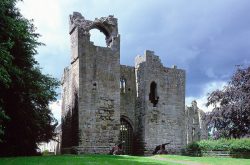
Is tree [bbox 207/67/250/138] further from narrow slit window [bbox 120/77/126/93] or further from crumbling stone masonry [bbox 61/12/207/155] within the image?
narrow slit window [bbox 120/77/126/93]

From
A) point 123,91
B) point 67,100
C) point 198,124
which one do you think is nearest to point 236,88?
point 123,91

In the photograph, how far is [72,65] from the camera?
29375 mm

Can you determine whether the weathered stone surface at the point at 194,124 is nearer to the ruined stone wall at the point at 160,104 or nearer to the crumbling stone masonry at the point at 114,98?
the ruined stone wall at the point at 160,104

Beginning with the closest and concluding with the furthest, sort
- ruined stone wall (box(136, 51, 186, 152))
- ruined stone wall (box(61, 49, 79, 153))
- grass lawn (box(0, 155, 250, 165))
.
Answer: grass lawn (box(0, 155, 250, 165)), ruined stone wall (box(61, 49, 79, 153)), ruined stone wall (box(136, 51, 186, 152))

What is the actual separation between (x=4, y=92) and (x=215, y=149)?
16283 mm

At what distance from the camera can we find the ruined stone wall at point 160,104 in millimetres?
31094

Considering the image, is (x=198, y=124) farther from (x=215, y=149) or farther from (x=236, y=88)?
(x=215, y=149)

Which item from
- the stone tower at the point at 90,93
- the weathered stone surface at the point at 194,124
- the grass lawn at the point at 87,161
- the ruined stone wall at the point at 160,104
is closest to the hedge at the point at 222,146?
the ruined stone wall at the point at 160,104

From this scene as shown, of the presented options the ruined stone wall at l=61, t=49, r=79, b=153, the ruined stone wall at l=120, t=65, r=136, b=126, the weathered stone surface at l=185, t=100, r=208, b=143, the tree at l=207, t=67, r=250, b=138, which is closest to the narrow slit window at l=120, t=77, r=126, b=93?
the ruined stone wall at l=120, t=65, r=136, b=126

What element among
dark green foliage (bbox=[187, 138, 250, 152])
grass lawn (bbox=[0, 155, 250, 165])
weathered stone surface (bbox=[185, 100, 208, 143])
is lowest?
grass lawn (bbox=[0, 155, 250, 165])

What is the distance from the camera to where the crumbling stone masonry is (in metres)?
27.8

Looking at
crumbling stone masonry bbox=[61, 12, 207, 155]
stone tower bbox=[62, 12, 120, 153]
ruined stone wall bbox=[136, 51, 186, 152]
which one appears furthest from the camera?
ruined stone wall bbox=[136, 51, 186, 152]

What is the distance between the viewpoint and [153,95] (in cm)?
3238

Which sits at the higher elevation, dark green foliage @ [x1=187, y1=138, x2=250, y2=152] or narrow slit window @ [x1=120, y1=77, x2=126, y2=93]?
narrow slit window @ [x1=120, y1=77, x2=126, y2=93]
